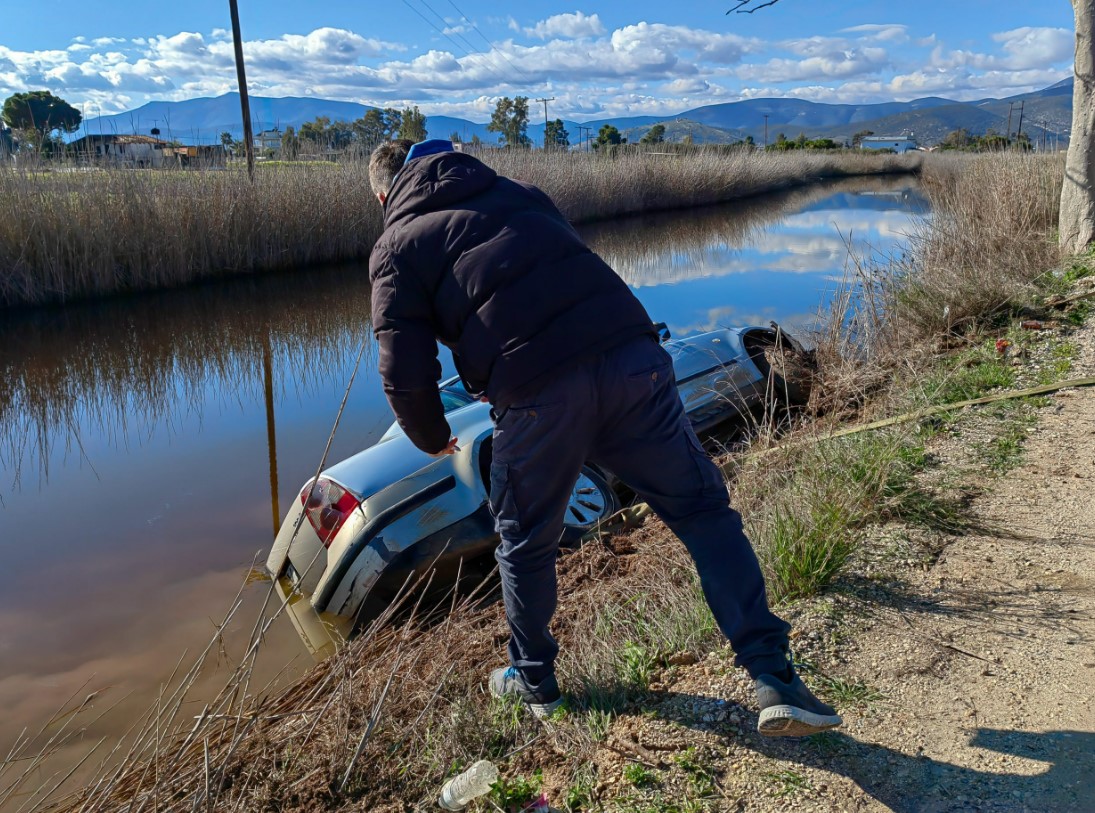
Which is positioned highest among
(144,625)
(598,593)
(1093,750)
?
(1093,750)

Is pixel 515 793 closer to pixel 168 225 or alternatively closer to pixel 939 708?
pixel 939 708

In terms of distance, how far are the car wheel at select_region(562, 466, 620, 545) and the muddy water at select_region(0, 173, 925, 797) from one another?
143cm

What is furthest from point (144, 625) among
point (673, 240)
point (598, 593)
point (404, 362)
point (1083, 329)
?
point (673, 240)

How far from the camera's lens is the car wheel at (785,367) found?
5.53 metres

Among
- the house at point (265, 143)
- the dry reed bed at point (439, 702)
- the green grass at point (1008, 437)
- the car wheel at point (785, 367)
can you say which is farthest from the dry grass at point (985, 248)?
the house at point (265, 143)

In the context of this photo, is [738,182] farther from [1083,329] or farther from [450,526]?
[450,526]

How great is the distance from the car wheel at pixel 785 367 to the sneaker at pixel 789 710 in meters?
3.56

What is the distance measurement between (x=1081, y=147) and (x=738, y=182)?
21634mm

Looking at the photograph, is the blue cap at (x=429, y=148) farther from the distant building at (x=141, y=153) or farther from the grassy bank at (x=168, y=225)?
the distant building at (x=141, y=153)

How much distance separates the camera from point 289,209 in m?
13.9

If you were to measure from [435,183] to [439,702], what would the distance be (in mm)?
1595

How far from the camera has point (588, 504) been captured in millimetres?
4371

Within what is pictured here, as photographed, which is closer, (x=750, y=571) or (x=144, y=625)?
(x=750, y=571)

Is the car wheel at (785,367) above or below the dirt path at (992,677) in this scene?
above
